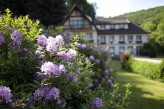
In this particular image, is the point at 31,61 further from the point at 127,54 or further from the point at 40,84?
the point at 127,54

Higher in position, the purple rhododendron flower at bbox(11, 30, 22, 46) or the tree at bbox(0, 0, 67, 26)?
the tree at bbox(0, 0, 67, 26)

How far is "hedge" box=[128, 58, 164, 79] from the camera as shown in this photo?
24.2m

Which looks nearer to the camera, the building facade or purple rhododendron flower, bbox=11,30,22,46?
purple rhododendron flower, bbox=11,30,22,46

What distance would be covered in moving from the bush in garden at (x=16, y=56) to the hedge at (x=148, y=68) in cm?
2050

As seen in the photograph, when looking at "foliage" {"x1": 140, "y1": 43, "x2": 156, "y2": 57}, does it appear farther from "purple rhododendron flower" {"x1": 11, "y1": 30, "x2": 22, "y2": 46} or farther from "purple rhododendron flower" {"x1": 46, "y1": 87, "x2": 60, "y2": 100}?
"purple rhododendron flower" {"x1": 46, "y1": 87, "x2": 60, "y2": 100}

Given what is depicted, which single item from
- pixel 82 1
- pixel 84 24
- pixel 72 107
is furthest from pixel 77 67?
pixel 82 1

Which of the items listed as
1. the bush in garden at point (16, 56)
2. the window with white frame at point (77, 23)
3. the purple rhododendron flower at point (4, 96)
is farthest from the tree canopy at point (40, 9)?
the window with white frame at point (77, 23)

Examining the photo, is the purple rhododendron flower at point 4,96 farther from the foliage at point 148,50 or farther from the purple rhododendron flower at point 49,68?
the foliage at point 148,50

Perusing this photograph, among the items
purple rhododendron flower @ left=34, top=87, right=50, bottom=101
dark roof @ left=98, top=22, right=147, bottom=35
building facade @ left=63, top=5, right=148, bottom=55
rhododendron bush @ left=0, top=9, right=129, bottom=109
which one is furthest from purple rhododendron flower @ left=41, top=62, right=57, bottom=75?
dark roof @ left=98, top=22, right=147, bottom=35

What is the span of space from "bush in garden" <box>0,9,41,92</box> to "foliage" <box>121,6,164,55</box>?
56.4m

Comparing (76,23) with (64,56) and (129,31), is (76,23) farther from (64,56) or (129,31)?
(64,56)

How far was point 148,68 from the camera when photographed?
2738 centimetres

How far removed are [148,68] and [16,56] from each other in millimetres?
24517

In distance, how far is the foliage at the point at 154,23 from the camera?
61194mm
